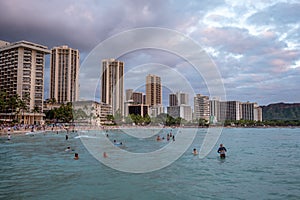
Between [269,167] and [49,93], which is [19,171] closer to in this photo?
[269,167]

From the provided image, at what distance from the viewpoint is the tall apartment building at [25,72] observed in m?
105

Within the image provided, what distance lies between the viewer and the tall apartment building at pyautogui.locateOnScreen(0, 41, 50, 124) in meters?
105

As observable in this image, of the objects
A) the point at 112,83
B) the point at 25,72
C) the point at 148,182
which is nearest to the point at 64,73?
the point at 112,83

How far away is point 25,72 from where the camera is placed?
105938mm

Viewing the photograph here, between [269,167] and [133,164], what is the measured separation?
35.5ft

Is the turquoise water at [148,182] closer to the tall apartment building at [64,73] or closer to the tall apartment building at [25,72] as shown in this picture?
the tall apartment building at [25,72]

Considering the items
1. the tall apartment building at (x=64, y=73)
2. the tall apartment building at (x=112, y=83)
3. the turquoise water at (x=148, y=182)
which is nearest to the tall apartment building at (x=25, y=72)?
the tall apartment building at (x=64, y=73)

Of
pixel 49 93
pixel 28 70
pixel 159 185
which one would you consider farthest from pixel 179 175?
pixel 49 93

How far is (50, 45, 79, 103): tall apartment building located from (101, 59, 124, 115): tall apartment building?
25.3 meters

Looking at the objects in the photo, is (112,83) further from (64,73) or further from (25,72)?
(25,72)

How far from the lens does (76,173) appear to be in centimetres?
1841

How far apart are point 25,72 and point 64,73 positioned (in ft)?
153

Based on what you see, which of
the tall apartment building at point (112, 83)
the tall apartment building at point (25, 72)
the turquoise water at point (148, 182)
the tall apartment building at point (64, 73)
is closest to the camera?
the turquoise water at point (148, 182)

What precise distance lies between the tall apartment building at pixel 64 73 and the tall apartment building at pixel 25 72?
39657 millimetres
